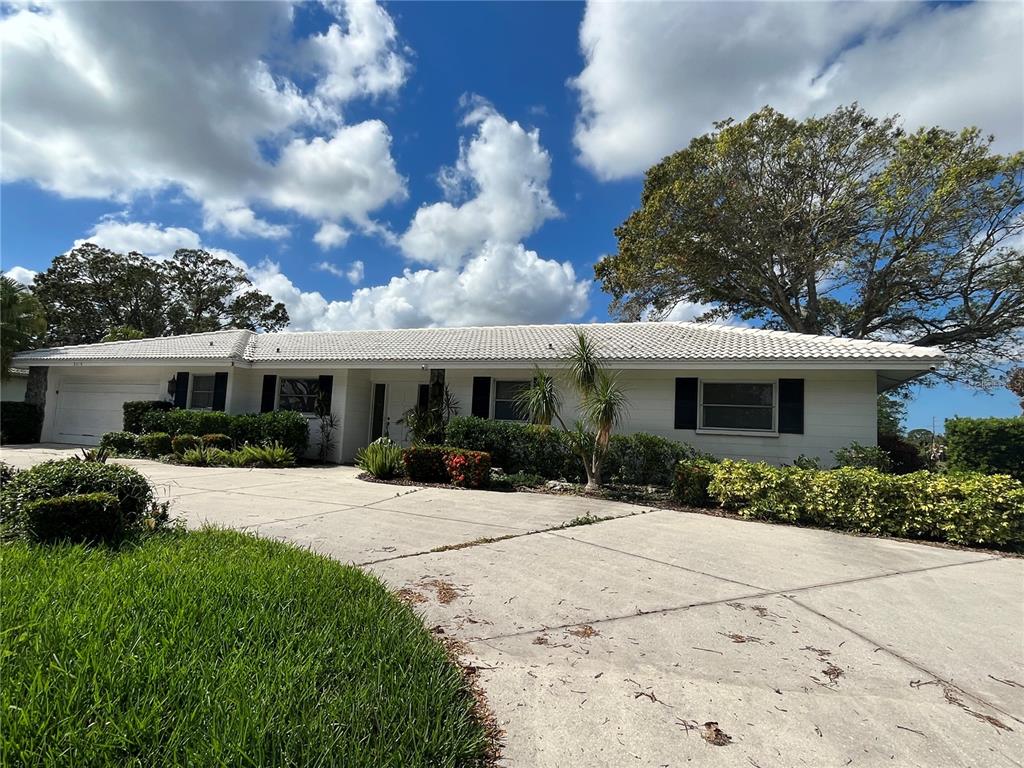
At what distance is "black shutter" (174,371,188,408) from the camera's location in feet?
52.6

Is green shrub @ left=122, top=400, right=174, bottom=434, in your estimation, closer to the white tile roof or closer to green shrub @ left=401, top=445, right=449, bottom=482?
the white tile roof

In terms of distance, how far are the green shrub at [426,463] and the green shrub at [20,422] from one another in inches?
606

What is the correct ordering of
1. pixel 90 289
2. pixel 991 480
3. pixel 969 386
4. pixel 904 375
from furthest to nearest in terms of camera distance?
pixel 90 289 < pixel 969 386 < pixel 904 375 < pixel 991 480

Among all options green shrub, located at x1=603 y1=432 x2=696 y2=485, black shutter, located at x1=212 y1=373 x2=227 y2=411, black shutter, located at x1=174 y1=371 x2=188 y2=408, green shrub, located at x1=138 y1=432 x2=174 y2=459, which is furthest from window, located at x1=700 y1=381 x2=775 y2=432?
black shutter, located at x1=174 y1=371 x2=188 y2=408

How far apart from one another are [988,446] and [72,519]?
51.3 feet

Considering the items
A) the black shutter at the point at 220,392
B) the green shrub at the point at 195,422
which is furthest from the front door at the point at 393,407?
the black shutter at the point at 220,392

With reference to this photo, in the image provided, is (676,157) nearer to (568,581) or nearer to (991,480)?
(991,480)

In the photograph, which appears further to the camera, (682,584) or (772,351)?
(772,351)

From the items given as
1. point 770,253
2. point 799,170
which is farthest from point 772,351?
point 799,170

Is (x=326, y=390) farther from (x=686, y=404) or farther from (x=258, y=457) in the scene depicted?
(x=686, y=404)

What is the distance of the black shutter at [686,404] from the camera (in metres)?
11.6

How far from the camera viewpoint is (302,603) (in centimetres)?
316

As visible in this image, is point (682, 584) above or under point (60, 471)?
under

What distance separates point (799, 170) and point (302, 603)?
832 inches
